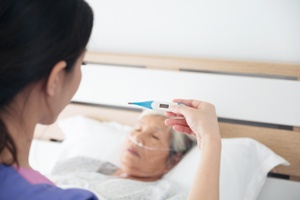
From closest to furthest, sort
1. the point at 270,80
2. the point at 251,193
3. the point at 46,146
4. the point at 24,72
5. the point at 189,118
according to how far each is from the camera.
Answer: the point at 24,72 < the point at 189,118 < the point at 251,193 < the point at 270,80 < the point at 46,146

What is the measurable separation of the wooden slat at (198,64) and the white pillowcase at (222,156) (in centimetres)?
35

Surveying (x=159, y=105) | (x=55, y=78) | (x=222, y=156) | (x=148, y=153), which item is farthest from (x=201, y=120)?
(x=148, y=153)

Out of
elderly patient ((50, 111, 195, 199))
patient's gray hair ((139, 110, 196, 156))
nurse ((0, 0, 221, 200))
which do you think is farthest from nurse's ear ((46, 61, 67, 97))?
patient's gray hair ((139, 110, 196, 156))

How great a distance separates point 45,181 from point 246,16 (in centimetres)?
126

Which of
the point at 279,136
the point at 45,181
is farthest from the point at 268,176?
the point at 45,181

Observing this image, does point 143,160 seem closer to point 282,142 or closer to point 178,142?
point 178,142

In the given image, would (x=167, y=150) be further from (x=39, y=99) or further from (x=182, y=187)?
(x=39, y=99)

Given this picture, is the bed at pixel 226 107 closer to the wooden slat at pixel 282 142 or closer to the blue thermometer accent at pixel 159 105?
the wooden slat at pixel 282 142

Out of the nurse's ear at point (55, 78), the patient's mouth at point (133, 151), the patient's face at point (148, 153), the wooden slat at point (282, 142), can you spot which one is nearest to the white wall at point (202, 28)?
the wooden slat at point (282, 142)

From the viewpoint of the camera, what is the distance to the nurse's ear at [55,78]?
67 cm

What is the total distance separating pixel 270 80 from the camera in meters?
1.51

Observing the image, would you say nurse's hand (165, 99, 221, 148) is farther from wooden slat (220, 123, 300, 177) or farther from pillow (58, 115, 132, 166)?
pillow (58, 115, 132, 166)

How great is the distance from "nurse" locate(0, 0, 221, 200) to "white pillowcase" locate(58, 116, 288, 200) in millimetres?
630

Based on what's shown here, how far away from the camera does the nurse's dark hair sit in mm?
612
